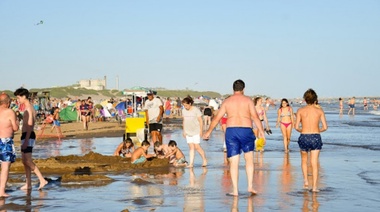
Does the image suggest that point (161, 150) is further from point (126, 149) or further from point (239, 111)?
point (239, 111)

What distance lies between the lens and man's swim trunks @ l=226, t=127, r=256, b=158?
441 inches

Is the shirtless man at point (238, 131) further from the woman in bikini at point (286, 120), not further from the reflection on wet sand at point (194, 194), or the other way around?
the woman in bikini at point (286, 120)

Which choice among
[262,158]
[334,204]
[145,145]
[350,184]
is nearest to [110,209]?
[334,204]

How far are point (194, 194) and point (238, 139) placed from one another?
3.84ft

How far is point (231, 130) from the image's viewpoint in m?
11.3

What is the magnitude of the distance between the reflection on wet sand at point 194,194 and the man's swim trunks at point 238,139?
889 mm

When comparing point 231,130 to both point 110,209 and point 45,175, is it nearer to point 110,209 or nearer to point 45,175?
point 110,209

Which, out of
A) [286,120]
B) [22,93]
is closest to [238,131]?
[22,93]

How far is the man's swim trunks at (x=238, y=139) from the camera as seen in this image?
11211 millimetres

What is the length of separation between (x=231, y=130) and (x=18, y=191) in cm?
388

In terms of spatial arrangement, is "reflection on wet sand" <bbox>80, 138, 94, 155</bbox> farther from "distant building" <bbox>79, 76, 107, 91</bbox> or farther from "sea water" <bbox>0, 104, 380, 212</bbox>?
"distant building" <bbox>79, 76, 107, 91</bbox>

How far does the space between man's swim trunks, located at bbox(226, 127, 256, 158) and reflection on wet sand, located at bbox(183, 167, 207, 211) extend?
2.92 ft

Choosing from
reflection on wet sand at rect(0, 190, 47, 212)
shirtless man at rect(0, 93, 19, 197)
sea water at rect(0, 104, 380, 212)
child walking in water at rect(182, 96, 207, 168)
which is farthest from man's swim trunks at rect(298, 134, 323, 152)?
shirtless man at rect(0, 93, 19, 197)

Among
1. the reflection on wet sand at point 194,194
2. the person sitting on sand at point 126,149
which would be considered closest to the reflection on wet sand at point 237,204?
the reflection on wet sand at point 194,194
